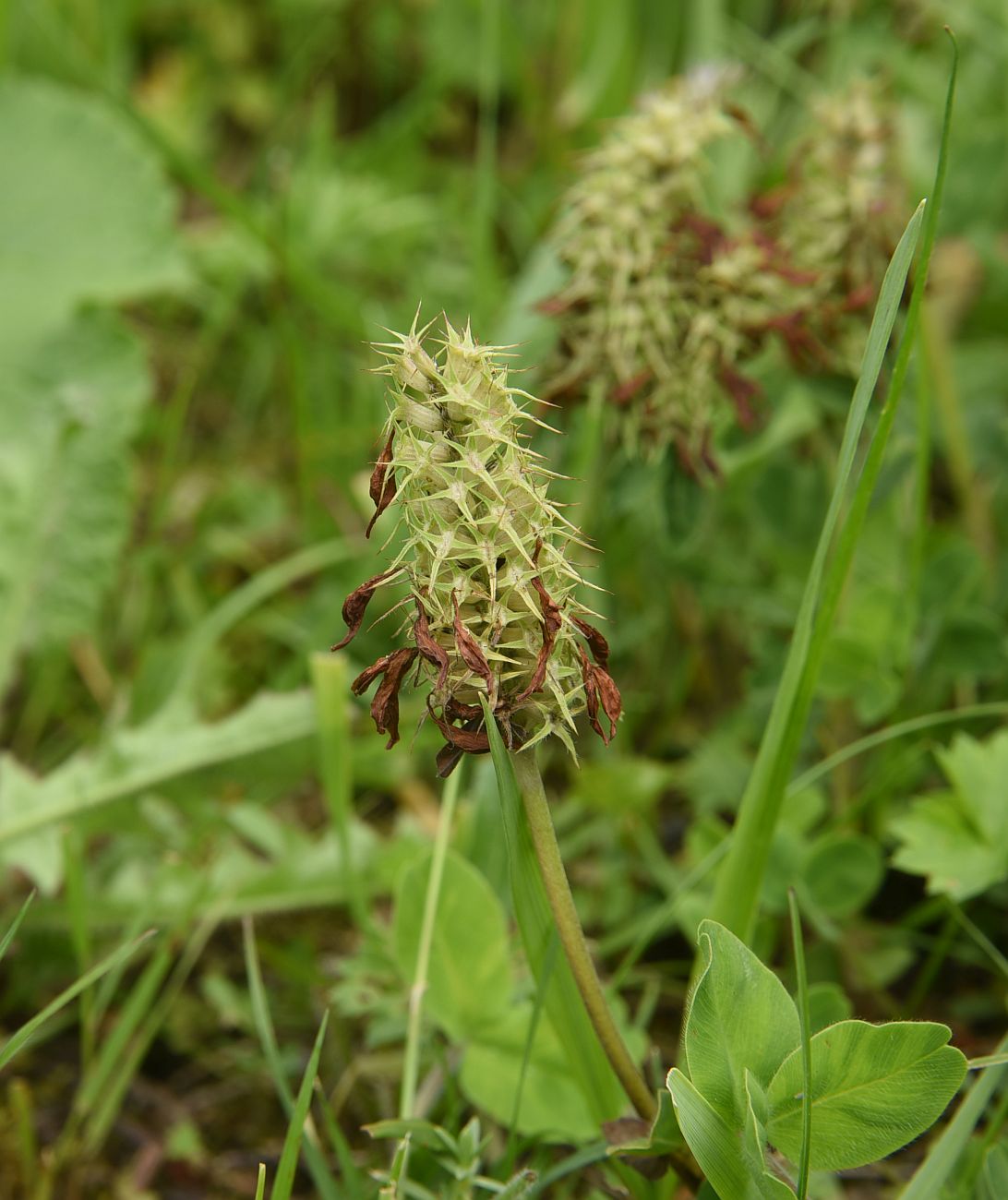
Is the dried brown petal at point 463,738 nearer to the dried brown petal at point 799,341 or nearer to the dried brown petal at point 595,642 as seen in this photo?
the dried brown petal at point 595,642

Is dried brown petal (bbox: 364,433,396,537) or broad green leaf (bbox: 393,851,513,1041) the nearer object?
dried brown petal (bbox: 364,433,396,537)

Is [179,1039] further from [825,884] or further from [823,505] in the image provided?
[823,505]

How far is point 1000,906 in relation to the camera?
6.53 ft

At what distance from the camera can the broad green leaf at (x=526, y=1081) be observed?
1572 mm

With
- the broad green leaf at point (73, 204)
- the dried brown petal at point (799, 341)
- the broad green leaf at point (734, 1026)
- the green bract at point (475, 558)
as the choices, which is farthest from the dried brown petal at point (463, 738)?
the broad green leaf at point (73, 204)

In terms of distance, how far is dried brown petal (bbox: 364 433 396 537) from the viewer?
1.14 meters

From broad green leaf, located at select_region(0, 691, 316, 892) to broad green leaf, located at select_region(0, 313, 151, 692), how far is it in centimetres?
34

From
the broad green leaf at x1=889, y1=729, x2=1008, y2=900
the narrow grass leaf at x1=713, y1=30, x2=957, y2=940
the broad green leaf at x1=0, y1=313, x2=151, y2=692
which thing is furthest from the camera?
the broad green leaf at x1=0, y1=313, x2=151, y2=692

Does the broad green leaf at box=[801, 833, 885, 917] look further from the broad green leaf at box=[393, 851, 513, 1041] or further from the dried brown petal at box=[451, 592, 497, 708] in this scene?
the dried brown petal at box=[451, 592, 497, 708]

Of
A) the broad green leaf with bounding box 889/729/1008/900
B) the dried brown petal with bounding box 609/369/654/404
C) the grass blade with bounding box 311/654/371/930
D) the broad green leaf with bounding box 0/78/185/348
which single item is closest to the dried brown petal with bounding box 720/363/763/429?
the dried brown petal with bounding box 609/369/654/404

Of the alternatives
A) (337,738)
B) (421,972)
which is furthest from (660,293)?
(421,972)

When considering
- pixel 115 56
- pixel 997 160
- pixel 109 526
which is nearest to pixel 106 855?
pixel 109 526

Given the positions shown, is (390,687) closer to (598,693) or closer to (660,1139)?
(598,693)

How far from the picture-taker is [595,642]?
1225mm
